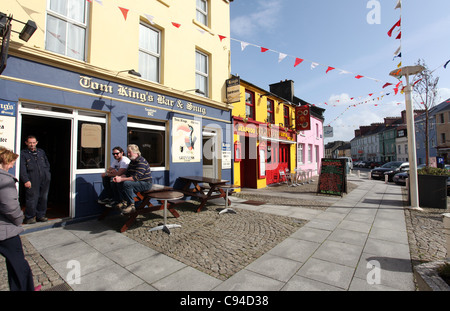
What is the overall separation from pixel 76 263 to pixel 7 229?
4.53 feet

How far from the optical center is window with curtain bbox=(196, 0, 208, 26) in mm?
8852

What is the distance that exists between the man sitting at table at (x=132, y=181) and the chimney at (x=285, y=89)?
1448cm

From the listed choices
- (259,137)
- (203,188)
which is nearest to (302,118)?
(259,137)

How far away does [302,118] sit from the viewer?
1514 cm

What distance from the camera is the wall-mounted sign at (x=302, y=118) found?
49.1 ft

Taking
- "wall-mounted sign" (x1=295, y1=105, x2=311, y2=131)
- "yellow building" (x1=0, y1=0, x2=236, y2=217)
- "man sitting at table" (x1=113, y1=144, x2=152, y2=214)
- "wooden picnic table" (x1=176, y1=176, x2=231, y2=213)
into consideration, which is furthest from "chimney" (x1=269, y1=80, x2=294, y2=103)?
"man sitting at table" (x1=113, y1=144, x2=152, y2=214)

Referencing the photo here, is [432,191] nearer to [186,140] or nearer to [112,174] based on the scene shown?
[186,140]

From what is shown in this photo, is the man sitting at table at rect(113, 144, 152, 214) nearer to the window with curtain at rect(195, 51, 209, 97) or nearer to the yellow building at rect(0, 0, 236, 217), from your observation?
the yellow building at rect(0, 0, 236, 217)

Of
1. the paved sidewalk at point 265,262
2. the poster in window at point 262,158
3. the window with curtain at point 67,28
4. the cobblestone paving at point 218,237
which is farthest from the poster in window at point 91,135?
the poster in window at point 262,158

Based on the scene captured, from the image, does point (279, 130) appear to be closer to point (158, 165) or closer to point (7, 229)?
point (158, 165)

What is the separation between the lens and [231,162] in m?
9.88

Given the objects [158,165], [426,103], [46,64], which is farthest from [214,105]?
[426,103]

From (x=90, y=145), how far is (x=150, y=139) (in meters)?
1.81

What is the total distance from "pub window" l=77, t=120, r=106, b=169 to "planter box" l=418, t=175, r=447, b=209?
1006 cm
